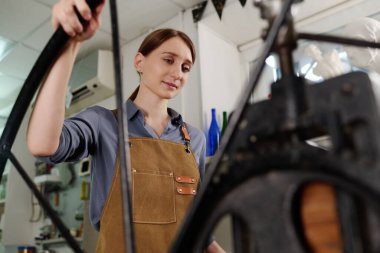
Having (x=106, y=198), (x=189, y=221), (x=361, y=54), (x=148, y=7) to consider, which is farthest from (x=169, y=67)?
(x=148, y=7)

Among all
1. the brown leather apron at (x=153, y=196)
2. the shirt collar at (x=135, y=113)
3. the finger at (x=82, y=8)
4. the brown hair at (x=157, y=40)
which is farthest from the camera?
the brown hair at (x=157, y=40)

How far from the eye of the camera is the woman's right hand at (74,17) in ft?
1.56

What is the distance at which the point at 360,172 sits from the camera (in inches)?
9.5

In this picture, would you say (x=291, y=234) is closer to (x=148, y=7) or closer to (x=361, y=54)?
(x=361, y=54)

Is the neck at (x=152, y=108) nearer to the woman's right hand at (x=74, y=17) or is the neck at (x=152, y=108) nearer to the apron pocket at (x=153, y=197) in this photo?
the apron pocket at (x=153, y=197)

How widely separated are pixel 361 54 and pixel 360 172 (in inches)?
52.6

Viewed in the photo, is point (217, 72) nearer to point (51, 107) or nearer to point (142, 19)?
point (142, 19)

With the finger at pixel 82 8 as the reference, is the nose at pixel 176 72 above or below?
above

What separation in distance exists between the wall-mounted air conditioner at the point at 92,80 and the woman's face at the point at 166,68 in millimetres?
1381

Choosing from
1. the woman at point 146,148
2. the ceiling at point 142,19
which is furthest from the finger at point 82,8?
the ceiling at point 142,19

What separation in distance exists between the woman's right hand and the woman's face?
72 centimetres

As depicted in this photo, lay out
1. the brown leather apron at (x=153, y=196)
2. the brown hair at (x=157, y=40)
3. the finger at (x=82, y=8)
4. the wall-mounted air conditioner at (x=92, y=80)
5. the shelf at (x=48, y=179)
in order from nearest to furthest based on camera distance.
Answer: the finger at (x=82, y=8)
the brown leather apron at (x=153, y=196)
the brown hair at (x=157, y=40)
the wall-mounted air conditioner at (x=92, y=80)
the shelf at (x=48, y=179)

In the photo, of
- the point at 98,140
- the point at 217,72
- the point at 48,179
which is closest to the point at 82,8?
the point at 98,140

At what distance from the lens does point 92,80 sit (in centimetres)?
262
